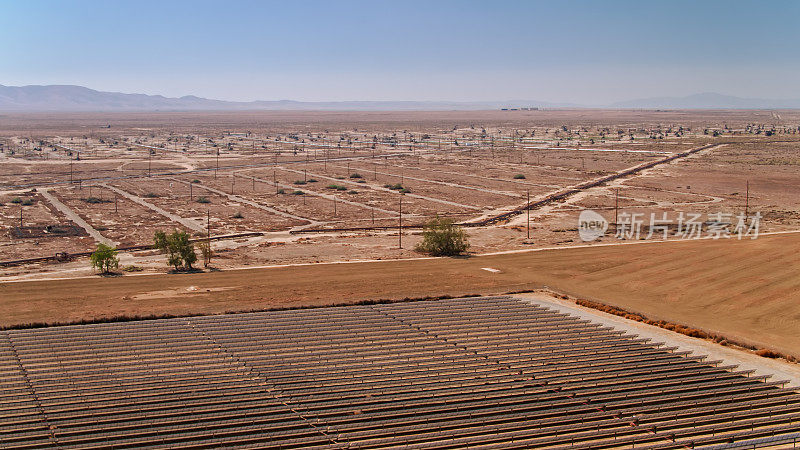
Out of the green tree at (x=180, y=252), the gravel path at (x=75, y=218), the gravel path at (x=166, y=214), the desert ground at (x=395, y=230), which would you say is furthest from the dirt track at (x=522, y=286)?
the gravel path at (x=166, y=214)

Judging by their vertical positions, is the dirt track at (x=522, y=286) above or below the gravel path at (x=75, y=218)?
below

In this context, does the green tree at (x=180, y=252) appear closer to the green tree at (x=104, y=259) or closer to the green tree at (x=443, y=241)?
the green tree at (x=104, y=259)

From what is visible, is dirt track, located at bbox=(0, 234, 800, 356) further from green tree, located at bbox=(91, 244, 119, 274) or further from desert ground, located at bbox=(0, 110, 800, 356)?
green tree, located at bbox=(91, 244, 119, 274)

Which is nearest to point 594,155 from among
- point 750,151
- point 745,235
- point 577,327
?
point 750,151

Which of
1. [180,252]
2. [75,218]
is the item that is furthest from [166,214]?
[180,252]

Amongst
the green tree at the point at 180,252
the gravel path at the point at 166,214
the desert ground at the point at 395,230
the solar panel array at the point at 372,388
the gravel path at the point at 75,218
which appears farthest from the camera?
the gravel path at the point at 166,214

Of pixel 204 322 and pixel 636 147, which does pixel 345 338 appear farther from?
pixel 636 147

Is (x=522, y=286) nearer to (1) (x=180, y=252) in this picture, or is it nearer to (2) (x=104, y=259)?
(1) (x=180, y=252)
